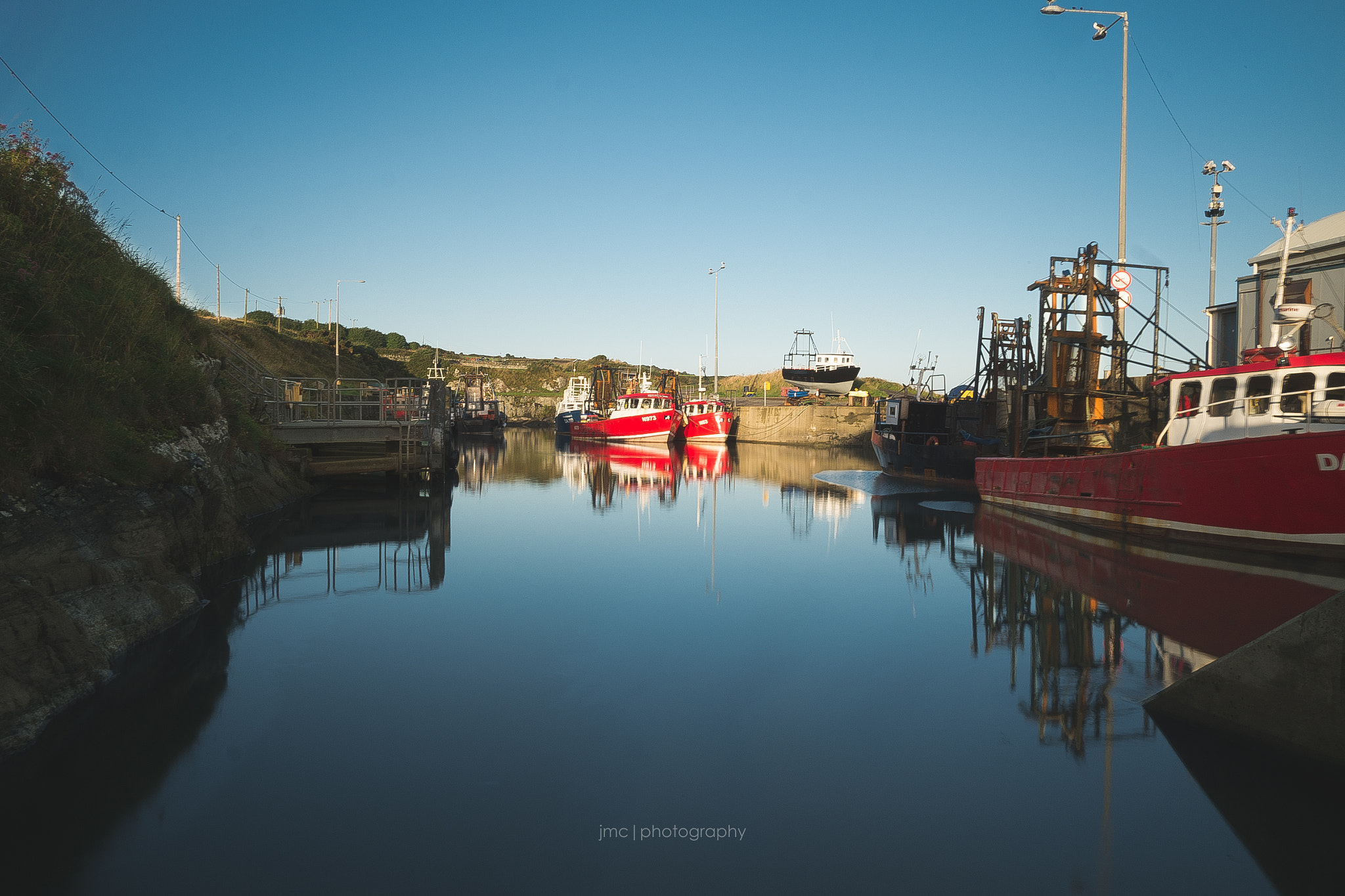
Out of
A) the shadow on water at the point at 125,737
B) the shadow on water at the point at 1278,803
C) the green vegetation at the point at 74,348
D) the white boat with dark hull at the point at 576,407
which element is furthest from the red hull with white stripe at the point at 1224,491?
the white boat with dark hull at the point at 576,407

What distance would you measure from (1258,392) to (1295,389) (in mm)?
476

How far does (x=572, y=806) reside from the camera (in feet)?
14.7

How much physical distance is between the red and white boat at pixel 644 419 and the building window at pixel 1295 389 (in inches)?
1411

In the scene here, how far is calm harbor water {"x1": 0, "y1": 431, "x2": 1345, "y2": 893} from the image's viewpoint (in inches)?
156

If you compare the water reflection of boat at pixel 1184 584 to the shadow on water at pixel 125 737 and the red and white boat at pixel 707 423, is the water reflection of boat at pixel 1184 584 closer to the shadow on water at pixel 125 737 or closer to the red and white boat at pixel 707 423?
the shadow on water at pixel 125 737

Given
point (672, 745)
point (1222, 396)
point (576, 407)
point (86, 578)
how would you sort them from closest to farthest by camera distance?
point (672, 745), point (86, 578), point (1222, 396), point (576, 407)

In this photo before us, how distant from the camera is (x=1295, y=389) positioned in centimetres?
1219

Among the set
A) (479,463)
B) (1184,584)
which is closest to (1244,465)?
(1184,584)

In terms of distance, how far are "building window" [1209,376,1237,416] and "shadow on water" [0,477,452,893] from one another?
1262cm

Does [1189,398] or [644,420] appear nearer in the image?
[1189,398]

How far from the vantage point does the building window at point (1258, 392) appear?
1238cm

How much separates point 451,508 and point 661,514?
5048 millimetres

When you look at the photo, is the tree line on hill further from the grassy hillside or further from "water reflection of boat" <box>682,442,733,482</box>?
"water reflection of boat" <box>682,442,733,482</box>

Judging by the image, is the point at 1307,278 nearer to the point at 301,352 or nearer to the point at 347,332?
the point at 301,352
